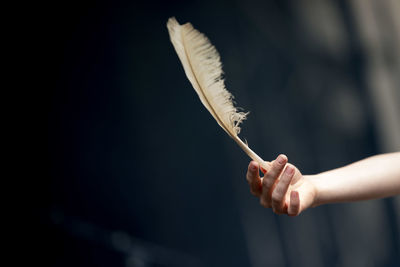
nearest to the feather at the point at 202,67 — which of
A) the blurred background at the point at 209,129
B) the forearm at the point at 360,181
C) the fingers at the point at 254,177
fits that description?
the fingers at the point at 254,177

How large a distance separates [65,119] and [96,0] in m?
0.49

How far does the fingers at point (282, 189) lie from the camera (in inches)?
28.7

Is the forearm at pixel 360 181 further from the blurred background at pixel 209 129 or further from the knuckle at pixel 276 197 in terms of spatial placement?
the blurred background at pixel 209 129

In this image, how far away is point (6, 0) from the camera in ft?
4.79

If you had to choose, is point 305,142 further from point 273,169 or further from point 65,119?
point 273,169

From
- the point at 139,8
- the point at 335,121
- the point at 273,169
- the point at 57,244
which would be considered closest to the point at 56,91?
the point at 139,8

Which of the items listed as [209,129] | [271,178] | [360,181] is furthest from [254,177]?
[209,129]

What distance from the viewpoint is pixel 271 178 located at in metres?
0.75

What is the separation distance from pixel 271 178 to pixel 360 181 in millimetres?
208

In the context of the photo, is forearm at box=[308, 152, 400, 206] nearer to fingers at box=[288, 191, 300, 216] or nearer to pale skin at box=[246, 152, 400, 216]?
pale skin at box=[246, 152, 400, 216]

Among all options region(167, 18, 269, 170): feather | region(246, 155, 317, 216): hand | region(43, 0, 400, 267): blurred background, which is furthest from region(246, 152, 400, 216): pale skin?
region(43, 0, 400, 267): blurred background

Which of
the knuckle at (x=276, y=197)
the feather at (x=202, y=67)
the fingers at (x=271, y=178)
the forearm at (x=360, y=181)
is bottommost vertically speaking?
the forearm at (x=360, y=181)

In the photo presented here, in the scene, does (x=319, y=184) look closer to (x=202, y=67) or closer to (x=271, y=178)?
(x=271, y=178)

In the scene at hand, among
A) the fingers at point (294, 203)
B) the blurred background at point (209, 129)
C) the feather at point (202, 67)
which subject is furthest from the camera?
the blurred background at point (209, 129)
